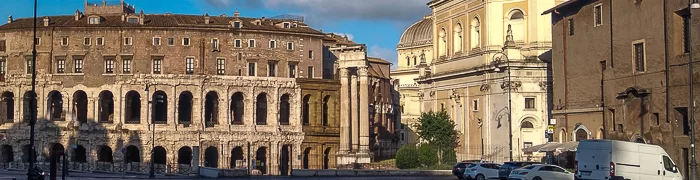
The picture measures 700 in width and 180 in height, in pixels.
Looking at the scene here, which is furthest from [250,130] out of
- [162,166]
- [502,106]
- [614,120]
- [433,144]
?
[614,120]

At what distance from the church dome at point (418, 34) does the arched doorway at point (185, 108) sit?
36.0 meters

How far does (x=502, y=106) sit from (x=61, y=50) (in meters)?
32.8

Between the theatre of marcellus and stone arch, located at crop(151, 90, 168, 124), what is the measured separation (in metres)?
0.08

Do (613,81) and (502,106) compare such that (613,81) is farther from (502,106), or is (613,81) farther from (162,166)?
(162,166)

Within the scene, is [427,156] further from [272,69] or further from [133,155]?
[133,155]

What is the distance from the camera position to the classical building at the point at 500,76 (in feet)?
225

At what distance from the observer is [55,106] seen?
7762 centimetres

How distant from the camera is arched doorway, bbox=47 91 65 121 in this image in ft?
251

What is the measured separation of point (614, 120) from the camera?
46531mm

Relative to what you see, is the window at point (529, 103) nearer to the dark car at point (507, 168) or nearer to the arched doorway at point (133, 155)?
the dark car at point (507, 168)

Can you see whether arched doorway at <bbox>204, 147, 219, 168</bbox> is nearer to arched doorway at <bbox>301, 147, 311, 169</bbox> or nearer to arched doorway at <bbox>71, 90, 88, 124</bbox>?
arched doorway at <bbox>301, 147, 311, 169</bbox>

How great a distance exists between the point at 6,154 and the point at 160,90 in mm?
14183

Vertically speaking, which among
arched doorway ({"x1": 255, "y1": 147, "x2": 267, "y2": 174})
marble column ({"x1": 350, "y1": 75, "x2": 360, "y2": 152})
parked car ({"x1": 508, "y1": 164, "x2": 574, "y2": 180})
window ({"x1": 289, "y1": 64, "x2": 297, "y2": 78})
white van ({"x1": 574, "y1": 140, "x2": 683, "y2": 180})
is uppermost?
window ({"x1": 289, "y1": 64, "x2": 297, "y2": 78})

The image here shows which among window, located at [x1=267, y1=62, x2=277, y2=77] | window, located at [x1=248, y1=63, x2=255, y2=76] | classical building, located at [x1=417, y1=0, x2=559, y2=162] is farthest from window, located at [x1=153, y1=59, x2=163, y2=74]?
classical building, located at [x1=417, y1=0, x2=559, y2=162]
